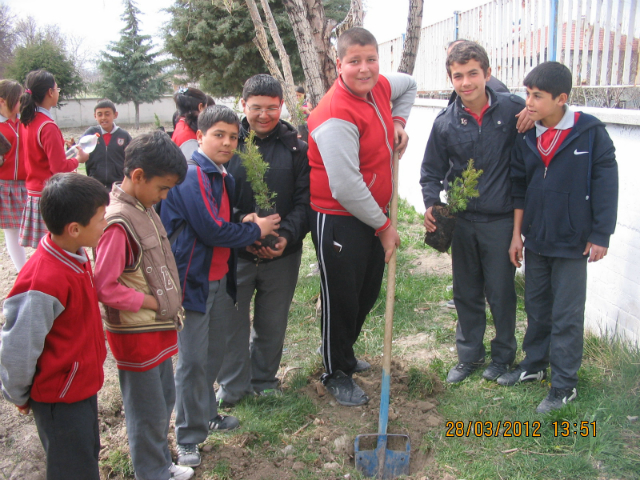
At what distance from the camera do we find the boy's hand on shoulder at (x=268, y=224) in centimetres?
295

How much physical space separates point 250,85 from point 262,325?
153 centimetres

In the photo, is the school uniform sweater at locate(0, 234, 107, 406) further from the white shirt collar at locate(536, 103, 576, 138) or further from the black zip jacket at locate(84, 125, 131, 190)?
the black zip jacket at locate(84, 125, 131, 190)

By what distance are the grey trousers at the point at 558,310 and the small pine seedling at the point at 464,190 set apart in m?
0.59

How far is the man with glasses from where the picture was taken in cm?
310

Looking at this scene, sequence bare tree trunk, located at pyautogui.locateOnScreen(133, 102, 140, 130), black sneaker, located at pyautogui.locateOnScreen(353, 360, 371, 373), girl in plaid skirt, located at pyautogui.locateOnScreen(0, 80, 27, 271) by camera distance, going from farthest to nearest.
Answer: bare tree trunk, located at pyautogui.locateOnScreen(133, 102, 140, 130), girl in plaid skirt, located at pyautogui.locateOnScreen(0, 80, 27, 271), black sneaker, located at pyautogui.locateOnScreen(353, 360, 371, 373)

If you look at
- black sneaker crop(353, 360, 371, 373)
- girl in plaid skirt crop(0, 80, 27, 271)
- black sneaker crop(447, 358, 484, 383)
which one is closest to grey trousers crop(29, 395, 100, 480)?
black sneaker crop(353, 360, 371, 373)

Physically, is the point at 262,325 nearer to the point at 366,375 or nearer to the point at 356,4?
the point at 366,375

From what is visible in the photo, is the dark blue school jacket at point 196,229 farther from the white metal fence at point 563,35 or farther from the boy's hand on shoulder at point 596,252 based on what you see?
the white metal fence at point 563,35

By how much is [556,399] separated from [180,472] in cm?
227

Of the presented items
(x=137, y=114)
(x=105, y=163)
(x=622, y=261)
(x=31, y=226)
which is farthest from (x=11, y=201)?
(x=137, y=114)

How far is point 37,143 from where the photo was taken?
198 inches

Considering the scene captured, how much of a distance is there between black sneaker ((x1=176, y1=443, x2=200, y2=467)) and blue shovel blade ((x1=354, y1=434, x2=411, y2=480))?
0.89m

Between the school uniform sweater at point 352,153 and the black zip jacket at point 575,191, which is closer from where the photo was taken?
the school uniform sweater at point 352,153

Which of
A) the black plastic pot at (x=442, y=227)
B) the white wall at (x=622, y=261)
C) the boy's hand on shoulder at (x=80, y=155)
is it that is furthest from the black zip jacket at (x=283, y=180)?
the boy's hand on shoulder at (x=80, y=155)
